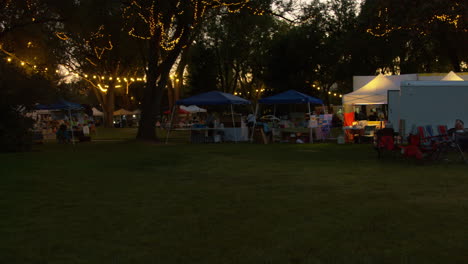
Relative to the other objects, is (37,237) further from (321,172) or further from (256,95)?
(256,95)

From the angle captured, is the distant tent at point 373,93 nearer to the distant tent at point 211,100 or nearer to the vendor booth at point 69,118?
the distant tent at point 211,100

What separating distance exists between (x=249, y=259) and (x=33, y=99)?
16780 millimetres

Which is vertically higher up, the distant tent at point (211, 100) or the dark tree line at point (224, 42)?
the dark tree line at point (224, 42)

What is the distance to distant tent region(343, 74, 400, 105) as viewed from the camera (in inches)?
894

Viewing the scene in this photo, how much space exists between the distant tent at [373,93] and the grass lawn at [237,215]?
31.8ft

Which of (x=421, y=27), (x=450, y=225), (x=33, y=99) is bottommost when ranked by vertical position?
(x=450, y=225)

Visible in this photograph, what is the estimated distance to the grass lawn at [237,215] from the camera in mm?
5316

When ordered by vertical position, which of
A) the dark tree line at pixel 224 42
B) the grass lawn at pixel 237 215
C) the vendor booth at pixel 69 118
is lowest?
the grass lawn at pixel 237 215

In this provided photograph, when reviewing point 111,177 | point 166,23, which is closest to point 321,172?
point 111,177

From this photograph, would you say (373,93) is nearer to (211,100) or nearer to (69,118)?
(211,100)

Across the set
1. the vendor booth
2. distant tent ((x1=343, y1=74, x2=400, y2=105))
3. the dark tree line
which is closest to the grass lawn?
the dark tree line

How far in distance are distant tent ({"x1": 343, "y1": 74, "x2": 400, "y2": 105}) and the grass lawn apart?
969 centimetres

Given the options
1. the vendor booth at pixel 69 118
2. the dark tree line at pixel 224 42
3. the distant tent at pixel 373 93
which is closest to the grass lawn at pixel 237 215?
the dark tree line at pixel 224 42

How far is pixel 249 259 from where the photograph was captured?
5078 mm
